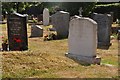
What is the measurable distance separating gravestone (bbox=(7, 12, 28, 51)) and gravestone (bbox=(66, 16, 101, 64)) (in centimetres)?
274

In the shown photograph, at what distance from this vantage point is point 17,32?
1239 centimetres

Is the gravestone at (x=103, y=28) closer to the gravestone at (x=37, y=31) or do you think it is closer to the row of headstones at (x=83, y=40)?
the gravestone at (x=37, y=31)

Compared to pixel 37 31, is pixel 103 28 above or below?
above

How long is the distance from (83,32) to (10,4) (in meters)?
21.1

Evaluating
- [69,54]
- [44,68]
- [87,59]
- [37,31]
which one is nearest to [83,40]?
[87,59]

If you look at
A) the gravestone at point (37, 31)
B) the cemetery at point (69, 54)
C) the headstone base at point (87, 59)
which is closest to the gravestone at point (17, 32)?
the cemetery at point (69, 54)

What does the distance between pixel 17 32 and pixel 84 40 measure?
11.5ft

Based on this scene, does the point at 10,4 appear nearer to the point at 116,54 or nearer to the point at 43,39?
the point at 43,39

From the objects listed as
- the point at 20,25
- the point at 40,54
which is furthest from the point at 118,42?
the point at 40,54

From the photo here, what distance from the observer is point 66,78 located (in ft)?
23.3

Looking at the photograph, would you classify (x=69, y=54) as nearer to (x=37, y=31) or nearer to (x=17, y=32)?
(x=17, y=32)

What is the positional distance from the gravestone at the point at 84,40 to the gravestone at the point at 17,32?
8.99 ft

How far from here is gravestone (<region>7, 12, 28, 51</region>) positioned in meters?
12.3

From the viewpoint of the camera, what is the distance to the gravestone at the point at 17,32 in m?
12.3
